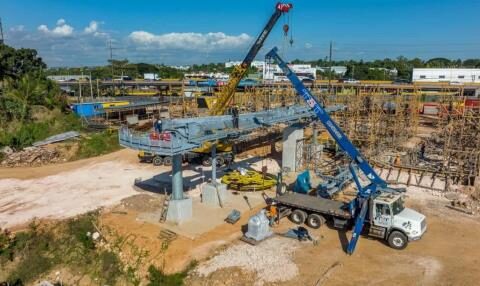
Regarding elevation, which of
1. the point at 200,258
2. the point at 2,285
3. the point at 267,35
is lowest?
the point at 2,285

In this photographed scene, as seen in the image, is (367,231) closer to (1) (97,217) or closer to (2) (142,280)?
(2) (142,280)

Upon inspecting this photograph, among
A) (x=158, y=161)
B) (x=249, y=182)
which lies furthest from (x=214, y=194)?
(x=158, y=161)

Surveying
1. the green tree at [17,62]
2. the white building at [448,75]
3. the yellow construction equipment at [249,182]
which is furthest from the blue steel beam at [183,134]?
the white building at [448,75]

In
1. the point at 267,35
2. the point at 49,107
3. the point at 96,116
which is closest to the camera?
the point at 267,35

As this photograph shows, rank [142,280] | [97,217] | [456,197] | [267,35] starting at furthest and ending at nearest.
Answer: [267,35] → [456,197] → [97,217] → [142,280]

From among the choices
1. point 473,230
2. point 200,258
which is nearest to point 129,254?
point 200,258

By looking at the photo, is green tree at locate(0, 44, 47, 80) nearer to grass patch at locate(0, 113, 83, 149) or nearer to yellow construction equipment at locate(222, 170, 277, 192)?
grass patch at locate(0, 113, 83, 149)
